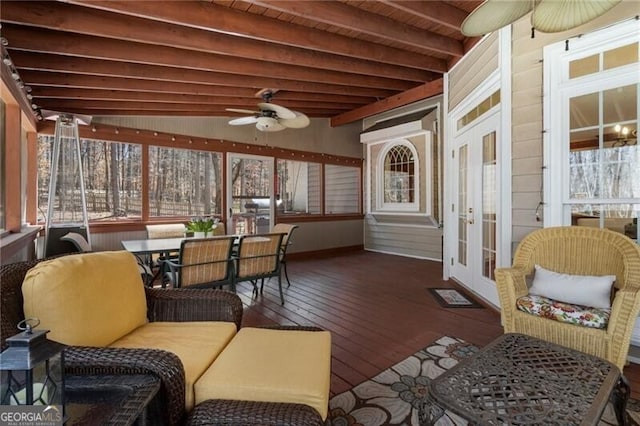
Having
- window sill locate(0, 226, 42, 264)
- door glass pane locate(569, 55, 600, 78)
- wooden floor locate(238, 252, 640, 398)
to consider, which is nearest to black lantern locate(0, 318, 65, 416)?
wooden floor locate(238, 252, 640, 398)

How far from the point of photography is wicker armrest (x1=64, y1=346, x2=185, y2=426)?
45.8 inches

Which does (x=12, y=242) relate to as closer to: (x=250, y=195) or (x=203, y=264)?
(x=203, y=264)

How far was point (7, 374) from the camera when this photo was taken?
870 millimetres

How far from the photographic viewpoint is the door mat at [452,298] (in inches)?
141

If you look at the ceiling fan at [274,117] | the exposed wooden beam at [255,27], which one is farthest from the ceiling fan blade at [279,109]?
the exposed wooden beam at [255,27]

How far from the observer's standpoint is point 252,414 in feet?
3.72

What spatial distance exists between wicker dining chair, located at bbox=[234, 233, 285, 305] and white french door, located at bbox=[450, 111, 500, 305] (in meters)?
2.38

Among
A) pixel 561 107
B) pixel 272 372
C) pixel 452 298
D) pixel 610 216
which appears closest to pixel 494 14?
pixel 561 107

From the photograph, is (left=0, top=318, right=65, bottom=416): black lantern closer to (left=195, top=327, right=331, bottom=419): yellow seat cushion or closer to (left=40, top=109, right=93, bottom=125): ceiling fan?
(left=195, top=327, right=331, bottom=419): yellow seat cushion

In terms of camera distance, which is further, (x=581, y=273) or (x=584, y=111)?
(x=584, y=111)

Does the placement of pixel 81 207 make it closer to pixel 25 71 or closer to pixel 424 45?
pixel 25 71

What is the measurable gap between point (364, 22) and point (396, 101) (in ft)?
8.52

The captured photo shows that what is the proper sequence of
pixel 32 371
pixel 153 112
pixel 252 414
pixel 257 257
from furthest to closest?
pixel 153 112 < pixel 257 257 < pixel 252 414 < pixel 32 371

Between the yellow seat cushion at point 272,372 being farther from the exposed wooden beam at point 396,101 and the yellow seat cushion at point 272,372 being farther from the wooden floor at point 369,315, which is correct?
the exposed wooden beam at point 396,101
